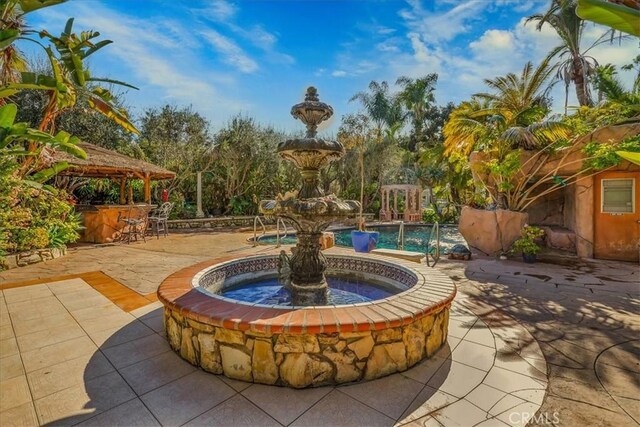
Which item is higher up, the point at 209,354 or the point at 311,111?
the point at 311,111

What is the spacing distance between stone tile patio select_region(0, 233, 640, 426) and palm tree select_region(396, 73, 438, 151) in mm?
19596

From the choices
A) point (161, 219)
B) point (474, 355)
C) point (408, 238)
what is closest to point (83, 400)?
point (474, 355)

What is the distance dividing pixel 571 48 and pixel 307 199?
19027 millimetres

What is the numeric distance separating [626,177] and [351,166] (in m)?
13.7

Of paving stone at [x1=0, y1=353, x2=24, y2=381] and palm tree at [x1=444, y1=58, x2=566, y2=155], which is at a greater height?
palm tree at [x1=444, y1=58, x2=566, y2=155]

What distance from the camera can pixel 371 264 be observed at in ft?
15.0

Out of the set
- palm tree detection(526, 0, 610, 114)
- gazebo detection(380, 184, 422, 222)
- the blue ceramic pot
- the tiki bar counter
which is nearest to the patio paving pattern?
the blue ceramic pot

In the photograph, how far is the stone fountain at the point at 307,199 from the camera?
10.8ft

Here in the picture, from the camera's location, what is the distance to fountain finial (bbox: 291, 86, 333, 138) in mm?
3503

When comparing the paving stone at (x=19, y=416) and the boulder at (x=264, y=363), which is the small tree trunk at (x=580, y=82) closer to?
the boulder at (x=264, y=363)

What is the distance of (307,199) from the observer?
10.6ft

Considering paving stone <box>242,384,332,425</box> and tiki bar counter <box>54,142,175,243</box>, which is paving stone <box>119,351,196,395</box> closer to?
paving stone <box>242,384,332,425</box>

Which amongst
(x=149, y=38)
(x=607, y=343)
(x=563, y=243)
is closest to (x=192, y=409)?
(x=607, y=343)

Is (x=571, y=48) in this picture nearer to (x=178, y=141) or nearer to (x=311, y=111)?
(x=311, y=111)
